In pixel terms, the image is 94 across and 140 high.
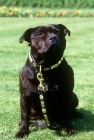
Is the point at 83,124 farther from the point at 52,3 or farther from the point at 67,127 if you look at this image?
the point at 52,3

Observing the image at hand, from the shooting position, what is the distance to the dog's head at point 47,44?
453 centimetres

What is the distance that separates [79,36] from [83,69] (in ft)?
27.4

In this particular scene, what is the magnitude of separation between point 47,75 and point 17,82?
149 inches

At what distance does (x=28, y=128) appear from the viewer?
5.10 m

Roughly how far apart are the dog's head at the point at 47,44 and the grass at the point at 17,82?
1.11 meters

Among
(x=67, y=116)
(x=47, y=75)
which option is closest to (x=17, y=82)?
(x=67, y=116)

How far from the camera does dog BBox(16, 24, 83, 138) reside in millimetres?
4613

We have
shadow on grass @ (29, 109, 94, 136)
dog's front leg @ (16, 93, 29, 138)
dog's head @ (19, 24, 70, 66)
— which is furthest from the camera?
shadow on grass @ (29, 109, 94, 136)

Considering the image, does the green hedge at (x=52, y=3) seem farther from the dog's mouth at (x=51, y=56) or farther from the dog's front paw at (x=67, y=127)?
the dog's mouth at (x=51, y=56)

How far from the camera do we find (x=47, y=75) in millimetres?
4852

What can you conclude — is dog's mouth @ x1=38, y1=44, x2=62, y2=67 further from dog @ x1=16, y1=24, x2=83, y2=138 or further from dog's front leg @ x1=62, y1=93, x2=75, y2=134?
dog's front leg @ x1=62, y1=93, x2=75, y2=134

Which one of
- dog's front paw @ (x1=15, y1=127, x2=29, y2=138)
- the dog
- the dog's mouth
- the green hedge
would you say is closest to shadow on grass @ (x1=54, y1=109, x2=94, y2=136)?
the dog

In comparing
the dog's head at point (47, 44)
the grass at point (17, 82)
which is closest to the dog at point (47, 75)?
the dog's head at point (47, 44)

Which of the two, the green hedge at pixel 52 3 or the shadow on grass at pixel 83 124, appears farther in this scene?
the green hedge at pixel 52 3
